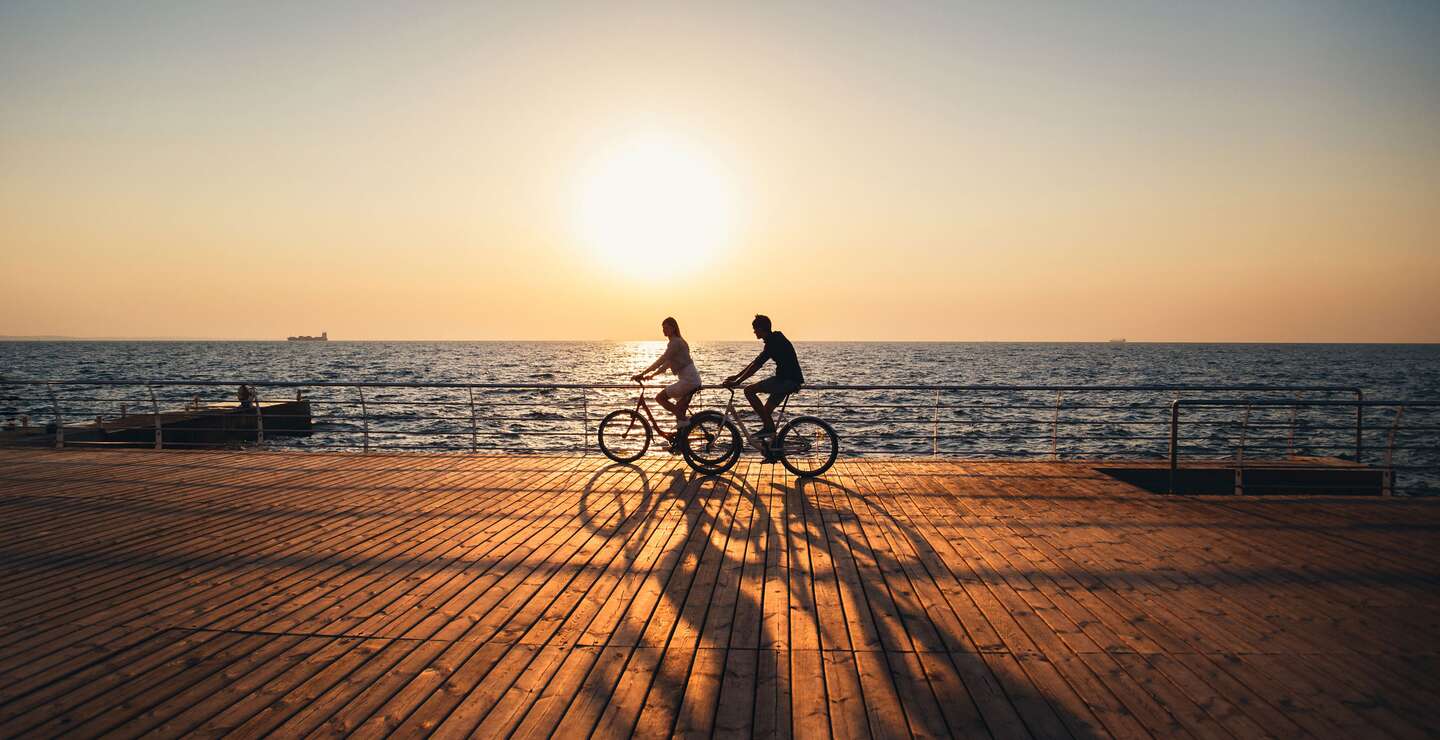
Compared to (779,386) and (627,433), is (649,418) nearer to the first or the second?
(627,433)

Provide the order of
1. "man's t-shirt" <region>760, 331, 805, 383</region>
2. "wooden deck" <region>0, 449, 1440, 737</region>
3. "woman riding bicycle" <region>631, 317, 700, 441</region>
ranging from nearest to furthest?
1. "wooden deck" <region>0, 449, 1440, 737</region>
2. "man's t-shirt" <region>760, 331, 805, 383</region>
3. "woman riding bicycle" <region>631, 317, 700, 441</region>

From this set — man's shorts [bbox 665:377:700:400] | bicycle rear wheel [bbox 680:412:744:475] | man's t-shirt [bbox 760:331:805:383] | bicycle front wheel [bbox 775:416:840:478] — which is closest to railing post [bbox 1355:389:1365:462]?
bicycle front wheel [bbox 775:416:840:478]

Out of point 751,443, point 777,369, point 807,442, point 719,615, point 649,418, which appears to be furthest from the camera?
point 649,418

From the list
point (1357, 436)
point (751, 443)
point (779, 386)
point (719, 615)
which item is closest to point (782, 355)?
point (779, 386)

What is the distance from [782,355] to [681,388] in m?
1.36

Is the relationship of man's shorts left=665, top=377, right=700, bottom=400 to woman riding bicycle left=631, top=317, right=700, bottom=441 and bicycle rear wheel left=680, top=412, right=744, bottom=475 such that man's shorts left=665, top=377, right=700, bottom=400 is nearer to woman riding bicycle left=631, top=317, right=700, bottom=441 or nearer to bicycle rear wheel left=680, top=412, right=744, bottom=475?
woman riding bicycle left=631, top=317, right=700, bottom=441

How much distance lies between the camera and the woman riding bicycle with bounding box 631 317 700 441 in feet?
28.0

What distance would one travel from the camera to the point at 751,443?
834 centimetres

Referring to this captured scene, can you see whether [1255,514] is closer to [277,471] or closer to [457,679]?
[457,679]

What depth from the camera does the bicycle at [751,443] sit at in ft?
27.4

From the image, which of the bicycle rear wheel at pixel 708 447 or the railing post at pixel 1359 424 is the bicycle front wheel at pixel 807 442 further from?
the railing post at pixel 1359 424

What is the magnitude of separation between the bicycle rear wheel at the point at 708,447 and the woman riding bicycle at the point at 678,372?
0.16m

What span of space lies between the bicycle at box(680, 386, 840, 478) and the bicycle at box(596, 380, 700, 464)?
30.6 inches

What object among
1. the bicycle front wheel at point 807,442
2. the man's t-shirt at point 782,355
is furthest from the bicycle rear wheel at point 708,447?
the man's t-shirt at point 782,355
